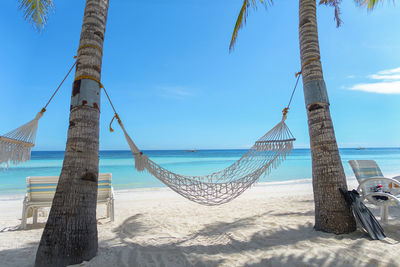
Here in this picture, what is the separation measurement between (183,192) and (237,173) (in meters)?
0.90

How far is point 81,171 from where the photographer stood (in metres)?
1.30

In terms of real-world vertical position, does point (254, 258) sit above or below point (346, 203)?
below

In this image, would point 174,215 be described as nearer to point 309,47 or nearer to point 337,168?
point 337,168

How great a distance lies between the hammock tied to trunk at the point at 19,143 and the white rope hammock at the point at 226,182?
0.69 meters

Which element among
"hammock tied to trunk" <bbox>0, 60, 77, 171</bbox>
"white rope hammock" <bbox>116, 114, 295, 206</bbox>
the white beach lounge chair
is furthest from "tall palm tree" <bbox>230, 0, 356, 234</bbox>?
"hammock tied to trunk" <bbox>0, 60, 77, 171</bbox>

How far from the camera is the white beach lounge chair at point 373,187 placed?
1.95 meters

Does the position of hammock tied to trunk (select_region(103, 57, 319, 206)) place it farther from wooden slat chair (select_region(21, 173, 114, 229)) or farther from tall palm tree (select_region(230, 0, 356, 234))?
wooden slat chair (select_region(21, 173, 114, 229))

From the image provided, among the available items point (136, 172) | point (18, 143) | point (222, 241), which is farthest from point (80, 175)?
point (136, 172)

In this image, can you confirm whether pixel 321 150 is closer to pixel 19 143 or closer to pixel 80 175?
pixel 80 175

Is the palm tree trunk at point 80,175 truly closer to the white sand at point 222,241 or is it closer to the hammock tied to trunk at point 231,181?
the white sand at point 222,241

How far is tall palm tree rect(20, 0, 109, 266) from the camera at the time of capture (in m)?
1.22

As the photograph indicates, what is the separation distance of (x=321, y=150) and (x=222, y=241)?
1053mm

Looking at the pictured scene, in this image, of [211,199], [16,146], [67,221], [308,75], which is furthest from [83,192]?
[308,75]

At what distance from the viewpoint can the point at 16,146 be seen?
67.1 inches
